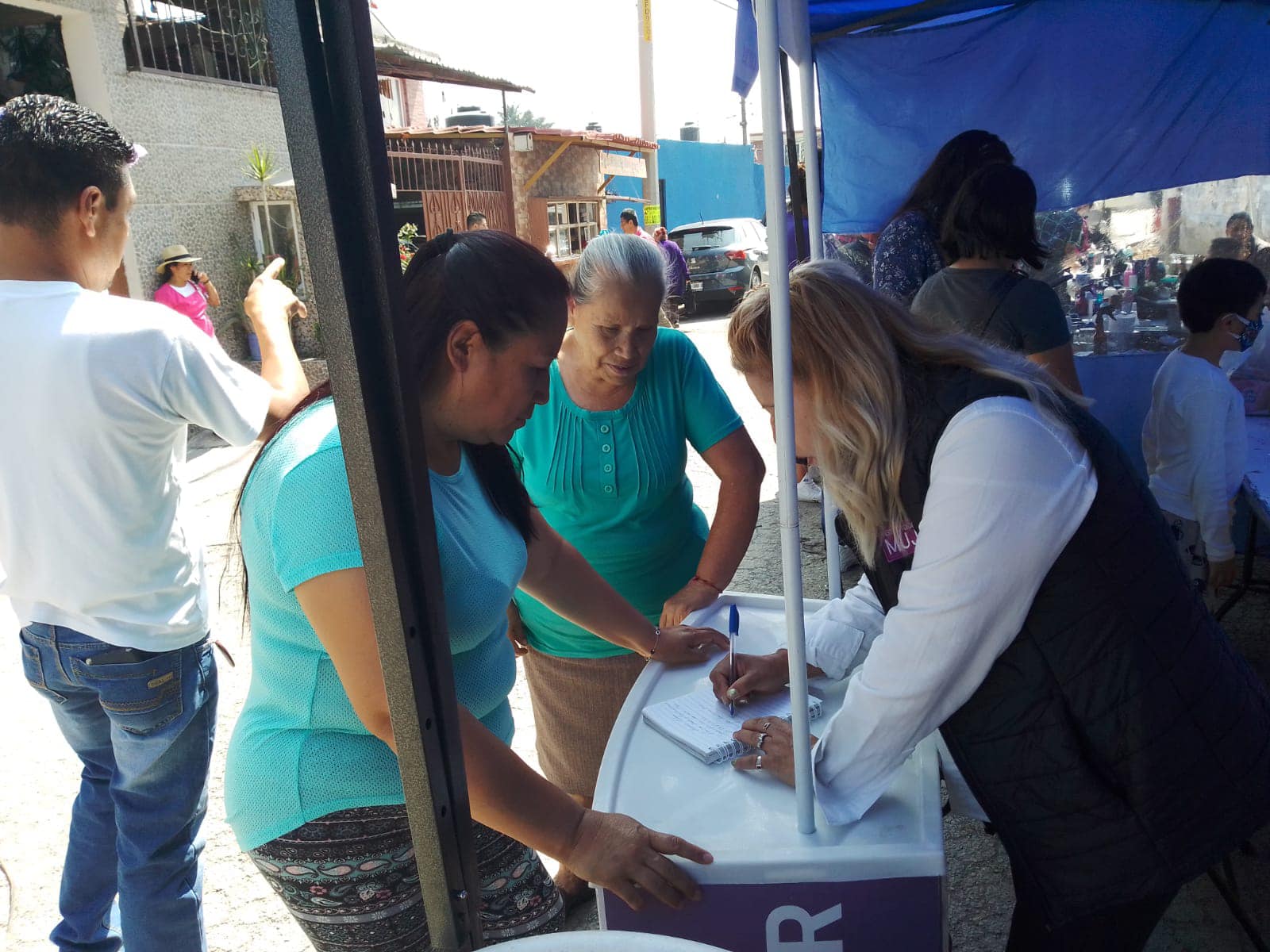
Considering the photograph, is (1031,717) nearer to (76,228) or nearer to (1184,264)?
(76,228)

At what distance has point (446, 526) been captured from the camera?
122 centimetres

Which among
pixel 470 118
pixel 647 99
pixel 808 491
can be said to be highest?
pixel 647 99

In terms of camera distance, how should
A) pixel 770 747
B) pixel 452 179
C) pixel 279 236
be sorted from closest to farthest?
pixel 770 747, pixel 279 236, pixel 452 179

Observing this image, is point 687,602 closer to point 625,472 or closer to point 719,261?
point 625,472

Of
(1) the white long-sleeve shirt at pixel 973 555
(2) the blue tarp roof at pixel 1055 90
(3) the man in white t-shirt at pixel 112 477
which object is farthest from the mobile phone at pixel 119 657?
(2) the blue tarp roof at pixel 1055 90

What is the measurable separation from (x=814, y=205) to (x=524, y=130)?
1295cm

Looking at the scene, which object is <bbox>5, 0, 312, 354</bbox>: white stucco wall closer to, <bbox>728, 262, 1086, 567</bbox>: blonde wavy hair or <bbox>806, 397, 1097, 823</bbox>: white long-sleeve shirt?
<bbox>728, 262, 1086, 567</bbox>: blonde wavy hair

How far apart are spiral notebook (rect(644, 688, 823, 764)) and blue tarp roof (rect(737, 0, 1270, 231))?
2969 mm

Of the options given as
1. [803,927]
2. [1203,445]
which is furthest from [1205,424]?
[803,927]

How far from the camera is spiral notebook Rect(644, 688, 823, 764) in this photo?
147 centimetres

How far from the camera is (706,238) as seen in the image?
15367mm

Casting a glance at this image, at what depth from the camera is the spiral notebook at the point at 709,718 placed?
1466 mm

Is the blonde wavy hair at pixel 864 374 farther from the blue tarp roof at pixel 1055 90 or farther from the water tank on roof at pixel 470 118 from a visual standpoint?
the water tank on roof at pixel 470 118

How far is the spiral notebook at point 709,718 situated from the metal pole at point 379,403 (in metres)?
0.61
